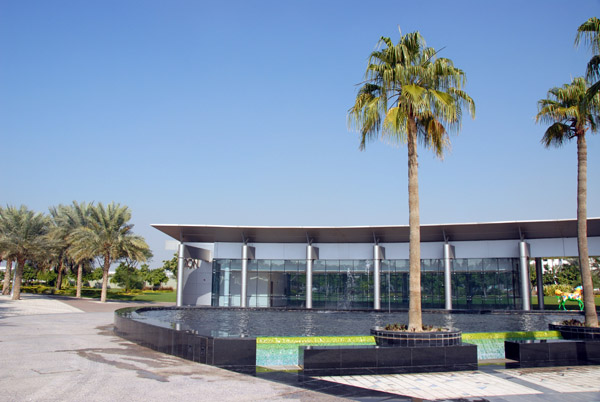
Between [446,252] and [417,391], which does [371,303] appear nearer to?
[446,252]

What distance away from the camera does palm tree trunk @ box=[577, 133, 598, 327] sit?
1515 cm

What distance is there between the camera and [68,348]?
41.2 feet

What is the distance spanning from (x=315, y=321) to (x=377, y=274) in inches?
485

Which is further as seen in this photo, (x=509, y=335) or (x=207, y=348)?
(x=509, y=335)

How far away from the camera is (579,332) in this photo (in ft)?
45.7

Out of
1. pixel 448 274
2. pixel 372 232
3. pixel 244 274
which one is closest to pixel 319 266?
pixel 244 274

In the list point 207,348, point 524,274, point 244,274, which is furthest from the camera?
point 244,274

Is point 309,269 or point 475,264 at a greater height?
point 475,264

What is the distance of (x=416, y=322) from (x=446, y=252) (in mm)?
23375

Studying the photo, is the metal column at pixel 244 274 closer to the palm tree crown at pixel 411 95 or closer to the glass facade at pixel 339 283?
the glass facade at pixel 339 283

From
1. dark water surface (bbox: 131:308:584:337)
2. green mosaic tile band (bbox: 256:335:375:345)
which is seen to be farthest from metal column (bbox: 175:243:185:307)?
green mosaic tile band (bbox: 256:335:375:345)

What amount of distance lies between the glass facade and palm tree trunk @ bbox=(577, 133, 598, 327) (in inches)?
857

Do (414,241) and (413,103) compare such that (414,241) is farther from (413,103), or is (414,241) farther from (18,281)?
(18,281)

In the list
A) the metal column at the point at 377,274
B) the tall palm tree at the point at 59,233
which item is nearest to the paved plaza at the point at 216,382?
the metal column at the point at 377,274
